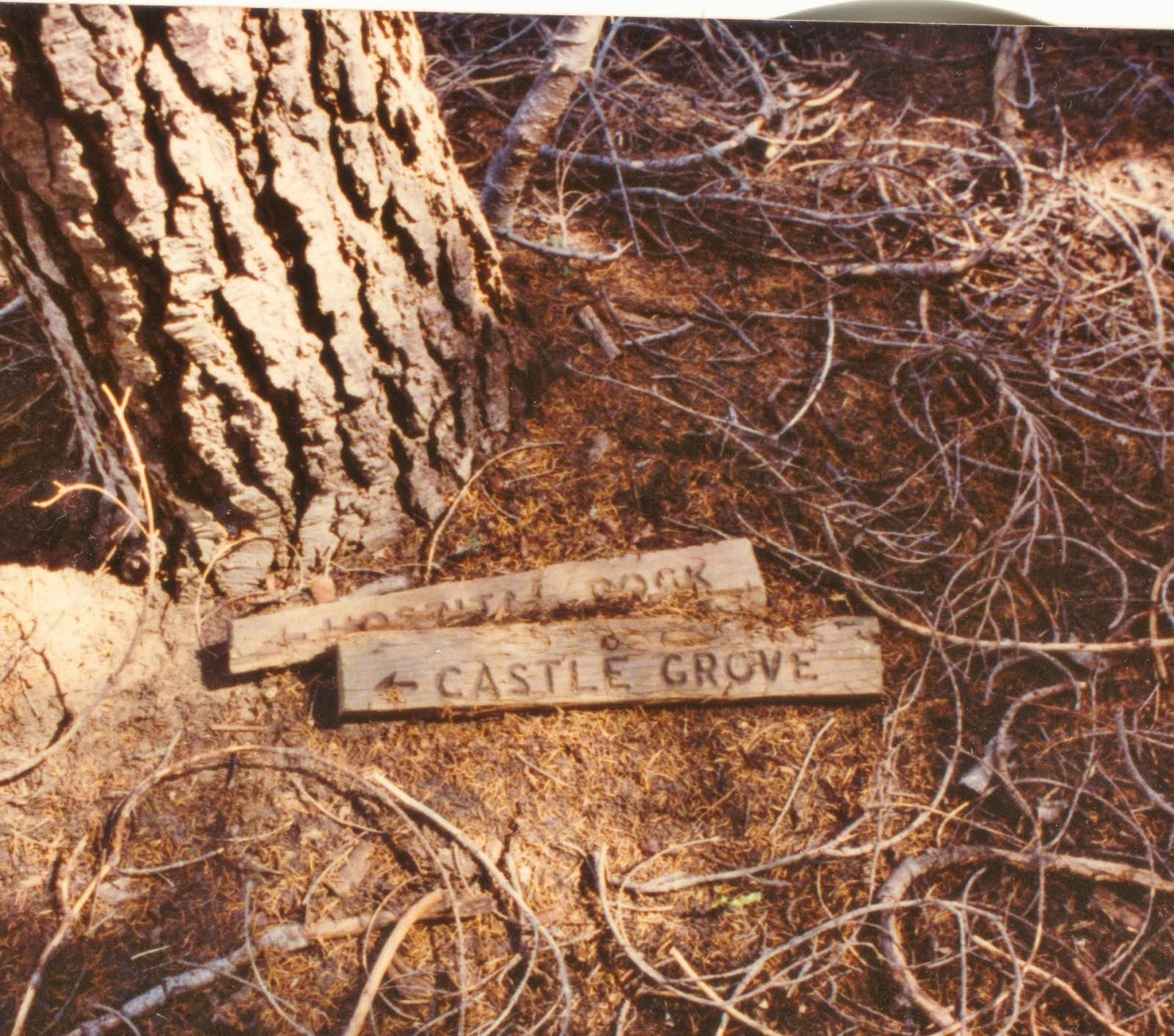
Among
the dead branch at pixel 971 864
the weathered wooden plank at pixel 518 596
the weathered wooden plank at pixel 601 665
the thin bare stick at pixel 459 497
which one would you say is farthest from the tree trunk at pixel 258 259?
the dead branch at pixel 971 864

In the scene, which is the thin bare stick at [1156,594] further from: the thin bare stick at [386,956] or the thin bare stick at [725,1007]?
the thin bare stick at [386,956]

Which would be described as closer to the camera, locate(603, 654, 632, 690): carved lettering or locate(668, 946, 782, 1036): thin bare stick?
locate(668, 946, 782, 1036): thin bare stick

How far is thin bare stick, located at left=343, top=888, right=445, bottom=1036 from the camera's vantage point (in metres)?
1.19

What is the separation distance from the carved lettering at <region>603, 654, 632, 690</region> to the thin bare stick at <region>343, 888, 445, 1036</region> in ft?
1.27

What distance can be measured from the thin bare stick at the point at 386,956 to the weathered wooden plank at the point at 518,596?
1.33 ft

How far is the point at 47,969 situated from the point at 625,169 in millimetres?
1597

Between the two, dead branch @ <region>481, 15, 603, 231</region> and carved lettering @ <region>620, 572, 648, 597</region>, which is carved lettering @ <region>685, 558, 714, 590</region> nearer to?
carved lettering @ <region>620, 572, 648, 597</region>

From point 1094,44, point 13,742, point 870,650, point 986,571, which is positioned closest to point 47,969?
point 13,742

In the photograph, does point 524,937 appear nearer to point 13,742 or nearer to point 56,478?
point 13,742

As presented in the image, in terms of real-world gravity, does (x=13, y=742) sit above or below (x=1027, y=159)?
below

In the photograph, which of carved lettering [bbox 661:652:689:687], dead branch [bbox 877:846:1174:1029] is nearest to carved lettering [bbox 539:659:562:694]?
carved lettering [bbox 661:652:689:687]

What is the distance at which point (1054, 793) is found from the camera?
1.33m

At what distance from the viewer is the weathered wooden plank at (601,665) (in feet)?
4.42

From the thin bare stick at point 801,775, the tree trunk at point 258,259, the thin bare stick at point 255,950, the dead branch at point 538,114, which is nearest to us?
the tree trunk at point 258,259
